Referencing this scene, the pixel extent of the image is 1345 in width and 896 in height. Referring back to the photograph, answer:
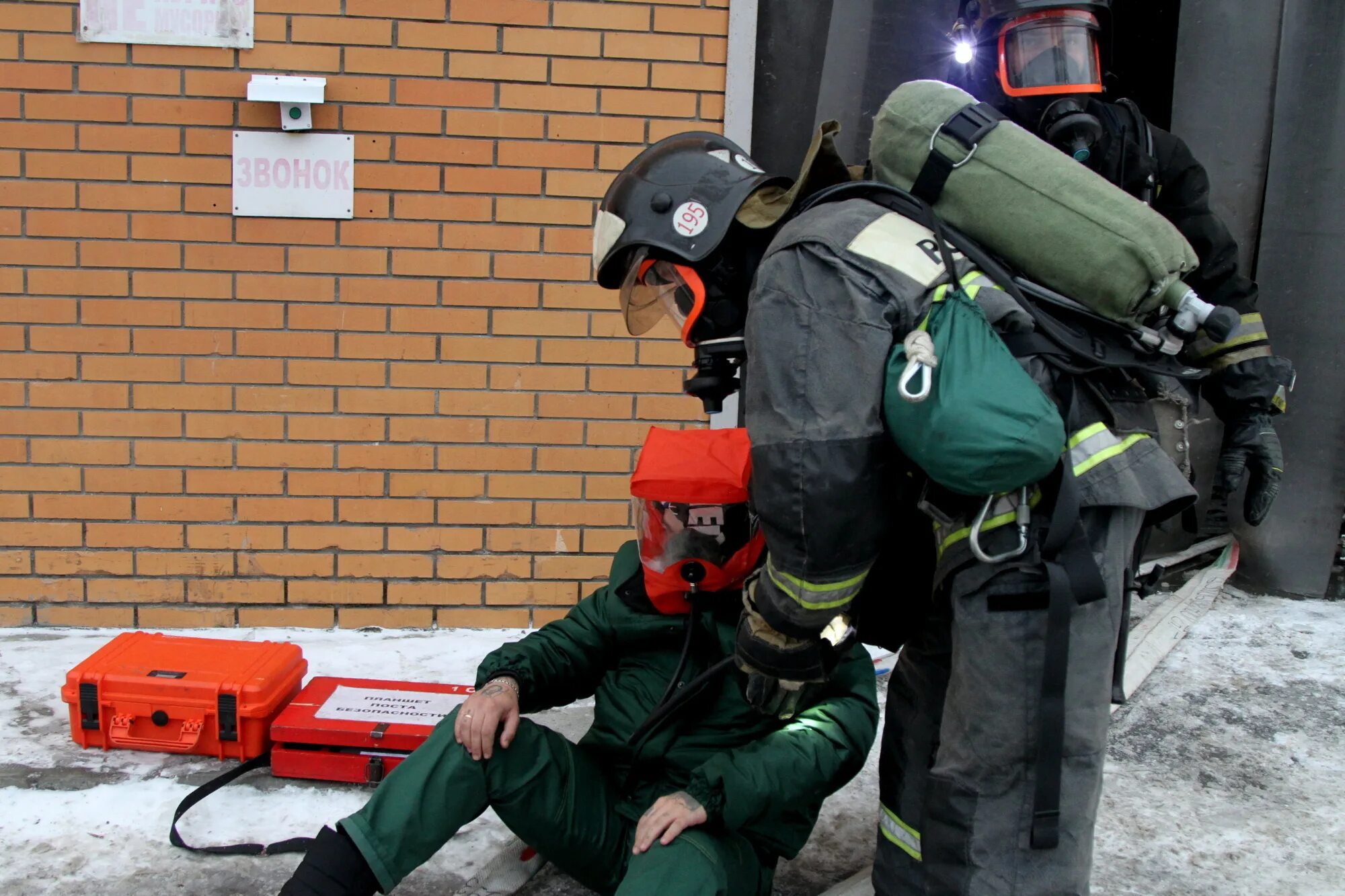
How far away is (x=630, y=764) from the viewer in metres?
2.38

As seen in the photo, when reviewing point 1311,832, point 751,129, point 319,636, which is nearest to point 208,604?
point 319,636

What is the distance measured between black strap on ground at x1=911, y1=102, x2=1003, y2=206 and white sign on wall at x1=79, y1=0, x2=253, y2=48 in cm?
254

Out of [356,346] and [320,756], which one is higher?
[356,346]

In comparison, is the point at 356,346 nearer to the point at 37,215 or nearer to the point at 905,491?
the point at 37,215

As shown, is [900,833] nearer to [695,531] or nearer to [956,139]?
[695,531]

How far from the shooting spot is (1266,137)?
13.3ft

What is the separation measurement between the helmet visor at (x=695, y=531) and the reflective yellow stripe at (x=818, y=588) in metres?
0.47

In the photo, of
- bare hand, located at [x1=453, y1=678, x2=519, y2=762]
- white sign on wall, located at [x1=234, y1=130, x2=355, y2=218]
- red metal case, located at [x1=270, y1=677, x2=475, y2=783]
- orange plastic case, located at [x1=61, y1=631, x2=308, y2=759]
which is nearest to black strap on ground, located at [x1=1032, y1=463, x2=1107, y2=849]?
bare hand, located at [x1=453, y1=678, x2=519, y2=762]

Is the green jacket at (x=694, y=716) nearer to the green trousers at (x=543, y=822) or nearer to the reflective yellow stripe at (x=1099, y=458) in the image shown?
the green trousers at (x=543, y=822)

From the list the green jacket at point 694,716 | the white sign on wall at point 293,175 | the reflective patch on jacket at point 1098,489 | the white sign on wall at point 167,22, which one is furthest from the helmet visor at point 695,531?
the white sign on wall at point 167,22

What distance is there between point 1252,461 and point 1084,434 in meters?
1.81

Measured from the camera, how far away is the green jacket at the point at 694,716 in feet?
6.86

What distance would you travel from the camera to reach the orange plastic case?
110 inches

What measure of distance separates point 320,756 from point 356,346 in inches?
56.1
